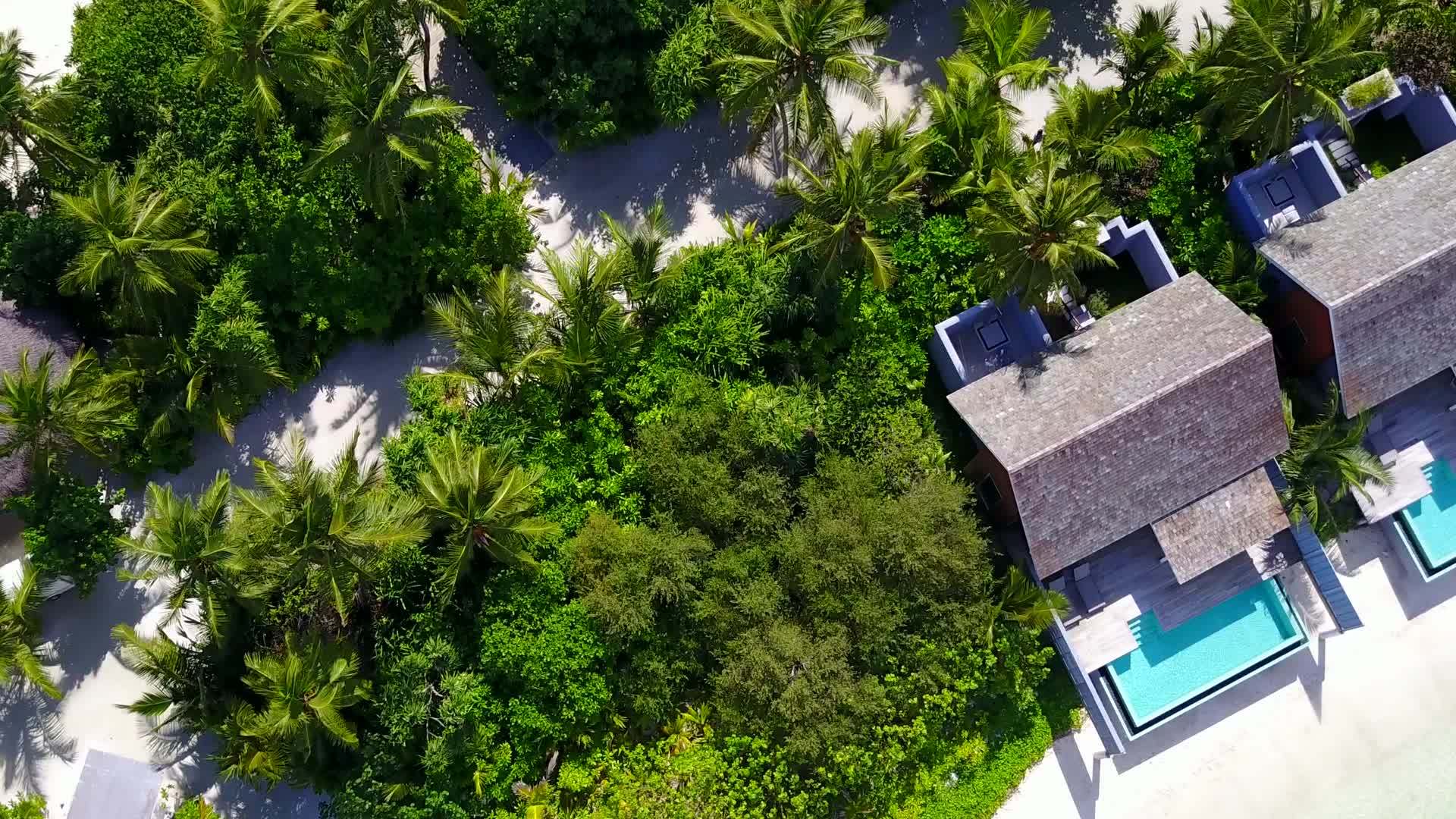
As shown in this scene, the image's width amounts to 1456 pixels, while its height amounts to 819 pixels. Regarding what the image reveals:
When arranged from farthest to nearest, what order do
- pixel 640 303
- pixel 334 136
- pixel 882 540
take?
1. pixel 640 303
2. pixel 882 540
3. pixel 334 136

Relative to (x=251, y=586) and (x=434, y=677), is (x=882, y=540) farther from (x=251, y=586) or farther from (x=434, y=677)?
(x=251, y=586)

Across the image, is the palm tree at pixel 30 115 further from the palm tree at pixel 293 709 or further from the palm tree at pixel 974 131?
the palm tree at pixel 974 131

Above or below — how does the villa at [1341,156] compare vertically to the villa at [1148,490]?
above

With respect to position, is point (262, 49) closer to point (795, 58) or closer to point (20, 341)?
point (20, 341)

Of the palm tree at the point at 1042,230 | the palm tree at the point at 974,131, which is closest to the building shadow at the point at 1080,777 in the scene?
the palm tree at the point at 1042,230

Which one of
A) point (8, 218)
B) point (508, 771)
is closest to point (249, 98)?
point (8, 218)

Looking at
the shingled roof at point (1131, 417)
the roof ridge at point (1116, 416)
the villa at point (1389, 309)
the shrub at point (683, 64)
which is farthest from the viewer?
the shrub at point (683, 64)
